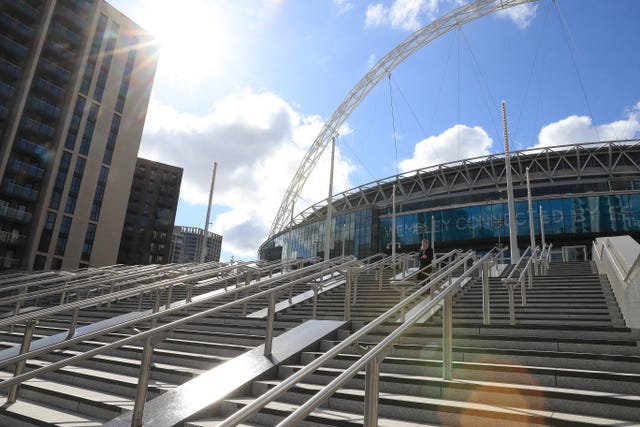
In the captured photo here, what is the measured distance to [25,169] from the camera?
43156 mm

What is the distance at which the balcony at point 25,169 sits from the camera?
42.4 m

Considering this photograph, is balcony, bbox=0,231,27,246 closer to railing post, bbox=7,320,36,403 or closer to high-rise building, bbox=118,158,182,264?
high-rise building, bbox=118,158,182,264

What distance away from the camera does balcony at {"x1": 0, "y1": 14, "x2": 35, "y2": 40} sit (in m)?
42.7

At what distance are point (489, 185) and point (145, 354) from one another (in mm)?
58176

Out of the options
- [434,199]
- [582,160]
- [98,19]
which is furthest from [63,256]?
[582,160]

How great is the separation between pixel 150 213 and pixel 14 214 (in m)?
37.8

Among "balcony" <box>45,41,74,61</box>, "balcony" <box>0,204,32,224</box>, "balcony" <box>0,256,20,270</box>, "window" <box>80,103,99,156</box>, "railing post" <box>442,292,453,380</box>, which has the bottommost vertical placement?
"railing post" <box>442,292,453,380</box>

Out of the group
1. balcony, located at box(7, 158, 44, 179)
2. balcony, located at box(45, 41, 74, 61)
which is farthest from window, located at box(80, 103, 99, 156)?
balcony, located at box(7, 158, 44, 179)

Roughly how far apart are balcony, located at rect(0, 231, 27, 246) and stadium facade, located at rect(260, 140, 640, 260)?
25722 mm

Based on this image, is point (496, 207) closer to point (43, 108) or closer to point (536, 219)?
point (536, 219)

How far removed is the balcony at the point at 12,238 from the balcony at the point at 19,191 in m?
3.56

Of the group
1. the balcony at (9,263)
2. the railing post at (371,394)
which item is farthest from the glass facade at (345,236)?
the railing post at (371,394)

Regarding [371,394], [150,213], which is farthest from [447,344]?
[150,213]

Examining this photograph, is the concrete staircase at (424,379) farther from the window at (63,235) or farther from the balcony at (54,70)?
the balcony at (54,70)
